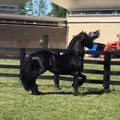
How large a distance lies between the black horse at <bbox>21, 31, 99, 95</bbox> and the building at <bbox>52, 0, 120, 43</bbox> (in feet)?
121

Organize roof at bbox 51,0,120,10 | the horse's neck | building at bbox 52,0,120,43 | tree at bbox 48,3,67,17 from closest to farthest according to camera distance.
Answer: the horse's neck
building at bbox 52,0,120,43
roof at bbox 51,0,120,10
tree at bbox 48,3,67,17

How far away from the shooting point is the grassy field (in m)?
9.53

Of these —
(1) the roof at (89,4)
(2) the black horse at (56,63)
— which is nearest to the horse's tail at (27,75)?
(2) the black horse at (56,63)

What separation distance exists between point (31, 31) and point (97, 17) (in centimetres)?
796

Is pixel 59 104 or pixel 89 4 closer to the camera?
pixel 59 104

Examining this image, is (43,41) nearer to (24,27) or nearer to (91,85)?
(24,27)

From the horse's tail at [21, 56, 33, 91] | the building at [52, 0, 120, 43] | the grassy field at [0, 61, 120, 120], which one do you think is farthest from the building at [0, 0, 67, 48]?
the horse's tail at [21, 56, 33, 91]

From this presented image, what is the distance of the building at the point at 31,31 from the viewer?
47469 mm

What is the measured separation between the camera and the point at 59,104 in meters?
11.1

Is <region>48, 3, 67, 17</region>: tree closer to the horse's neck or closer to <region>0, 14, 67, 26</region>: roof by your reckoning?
<region>0, 14, 67, 26</region>: roof

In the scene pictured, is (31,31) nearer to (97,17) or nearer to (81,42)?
(97,17)

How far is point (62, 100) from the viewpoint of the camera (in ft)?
38.8

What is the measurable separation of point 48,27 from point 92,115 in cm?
4250

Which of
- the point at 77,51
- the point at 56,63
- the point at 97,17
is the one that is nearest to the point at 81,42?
the point at 77,51
